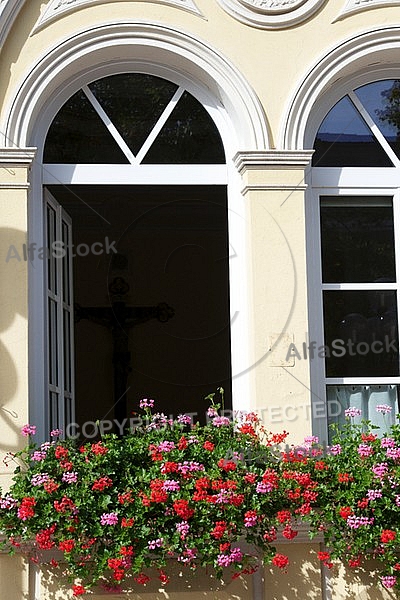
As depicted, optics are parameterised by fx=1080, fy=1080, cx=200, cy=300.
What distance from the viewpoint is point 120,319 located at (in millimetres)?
11797

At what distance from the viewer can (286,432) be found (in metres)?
6.06

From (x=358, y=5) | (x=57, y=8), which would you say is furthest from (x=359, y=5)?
(x=57, y=8)

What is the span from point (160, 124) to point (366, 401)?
209cm

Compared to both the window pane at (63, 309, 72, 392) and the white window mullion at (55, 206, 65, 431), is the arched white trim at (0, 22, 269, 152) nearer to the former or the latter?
the white window mullion at (55, 206, 65, 431)

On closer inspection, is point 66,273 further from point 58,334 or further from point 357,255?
point 357,255

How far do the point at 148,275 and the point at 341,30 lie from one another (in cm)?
572

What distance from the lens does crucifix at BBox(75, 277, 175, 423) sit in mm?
11672

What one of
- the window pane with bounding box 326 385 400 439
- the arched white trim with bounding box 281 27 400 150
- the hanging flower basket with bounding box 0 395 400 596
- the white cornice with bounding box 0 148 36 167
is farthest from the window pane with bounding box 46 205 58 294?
the window pane with bounding box 326 385 400 439

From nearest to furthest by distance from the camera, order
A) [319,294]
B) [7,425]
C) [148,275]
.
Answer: [7,425]
[319,294]
[148,275]

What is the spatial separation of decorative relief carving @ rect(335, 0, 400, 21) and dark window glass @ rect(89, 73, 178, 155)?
1.13 m

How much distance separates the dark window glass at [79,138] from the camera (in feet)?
21.5

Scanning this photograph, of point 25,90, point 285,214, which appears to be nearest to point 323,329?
point 285,214

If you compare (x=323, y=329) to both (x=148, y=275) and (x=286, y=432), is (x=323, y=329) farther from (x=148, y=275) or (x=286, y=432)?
(x=148, y=275)

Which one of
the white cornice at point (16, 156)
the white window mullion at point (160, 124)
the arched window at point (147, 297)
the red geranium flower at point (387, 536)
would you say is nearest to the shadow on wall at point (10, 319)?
the white cornice at point (16, 156)
